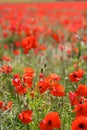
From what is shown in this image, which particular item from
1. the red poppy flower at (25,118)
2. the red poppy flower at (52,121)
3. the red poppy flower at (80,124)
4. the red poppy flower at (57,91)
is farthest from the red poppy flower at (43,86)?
the red poppy flower at (80,124)

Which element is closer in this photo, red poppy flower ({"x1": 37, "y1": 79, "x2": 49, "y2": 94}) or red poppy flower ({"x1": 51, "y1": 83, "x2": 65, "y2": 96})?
red poppy flower ({"x1": 51, "y1": 83, "x2": 65, "y2": 96})

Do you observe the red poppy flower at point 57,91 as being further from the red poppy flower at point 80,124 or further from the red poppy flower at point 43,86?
the red poppy flower at point 80,124

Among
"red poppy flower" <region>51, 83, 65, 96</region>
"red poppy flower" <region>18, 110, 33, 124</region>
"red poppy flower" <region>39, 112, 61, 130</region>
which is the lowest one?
"red poppy flower" <region>18, 110, 33, 124</region>

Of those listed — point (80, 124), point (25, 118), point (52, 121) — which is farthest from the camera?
point (25, 118)

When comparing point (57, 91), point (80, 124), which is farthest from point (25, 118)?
point (80, 124)

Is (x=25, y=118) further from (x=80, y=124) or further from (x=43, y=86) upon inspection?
(x=80, y=124)

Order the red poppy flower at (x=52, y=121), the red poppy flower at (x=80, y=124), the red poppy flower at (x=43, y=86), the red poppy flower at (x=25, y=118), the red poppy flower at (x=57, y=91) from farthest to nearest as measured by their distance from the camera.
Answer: the red poppy flower at (x=43, y=86), the red poppy flower at (x=57, y=91), the red poppy flower at (x=25, y=118), the red poppy flower at (x=52, y=121), the red poppy flower at (x=80, y=124)

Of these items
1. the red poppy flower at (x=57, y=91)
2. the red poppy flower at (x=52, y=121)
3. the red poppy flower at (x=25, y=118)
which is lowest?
the red poppy flower at (x=25, y=118)

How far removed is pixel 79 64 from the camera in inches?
250

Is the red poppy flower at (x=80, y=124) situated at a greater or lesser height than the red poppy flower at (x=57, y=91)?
lesser

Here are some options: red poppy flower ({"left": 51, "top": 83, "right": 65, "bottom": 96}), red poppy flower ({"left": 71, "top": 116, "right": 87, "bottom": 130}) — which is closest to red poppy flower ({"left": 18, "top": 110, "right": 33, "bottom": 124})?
red poppy flower ({"left": 51, "top": 83, "right": 65, "bottom": 96})

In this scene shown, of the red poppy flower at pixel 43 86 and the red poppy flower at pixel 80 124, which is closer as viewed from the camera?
the red poppy flower at pixel 80 124

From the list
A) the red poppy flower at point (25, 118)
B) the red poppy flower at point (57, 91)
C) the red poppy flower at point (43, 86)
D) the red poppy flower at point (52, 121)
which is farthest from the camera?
the red poppy flower at point (43, 86)

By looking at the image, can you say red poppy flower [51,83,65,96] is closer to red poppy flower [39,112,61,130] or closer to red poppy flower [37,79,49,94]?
red poppy flower [37,79,49,94]
